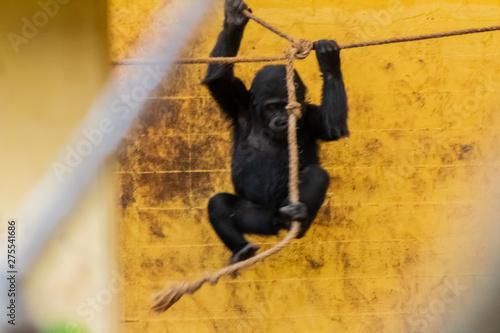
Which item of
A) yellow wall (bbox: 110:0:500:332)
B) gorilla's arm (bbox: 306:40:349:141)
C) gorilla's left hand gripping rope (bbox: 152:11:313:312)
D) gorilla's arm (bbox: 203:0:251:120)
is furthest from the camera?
yellow wall (bbox: 110:0:500:332)

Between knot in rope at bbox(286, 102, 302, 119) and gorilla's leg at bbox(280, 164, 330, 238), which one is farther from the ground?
knot in rope at bbox(286, 102, 302, 119)

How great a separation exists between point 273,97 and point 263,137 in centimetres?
30

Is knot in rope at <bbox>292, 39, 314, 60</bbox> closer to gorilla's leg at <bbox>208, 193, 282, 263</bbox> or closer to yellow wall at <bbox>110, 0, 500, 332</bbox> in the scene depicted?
gorilla's leg at <bbox>208, 193, 282, 263</bbox>

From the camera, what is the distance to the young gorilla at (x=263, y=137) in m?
3.03

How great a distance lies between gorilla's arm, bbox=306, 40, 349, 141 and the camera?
2.89 meters

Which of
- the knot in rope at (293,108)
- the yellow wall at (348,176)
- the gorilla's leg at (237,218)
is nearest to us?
the knot in rope at (293,108)

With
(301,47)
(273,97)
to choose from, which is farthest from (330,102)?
(301,47)

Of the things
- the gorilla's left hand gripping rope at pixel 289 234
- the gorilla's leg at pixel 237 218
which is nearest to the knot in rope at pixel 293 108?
the gorilla's left hand gripping rope at pixel 289 234

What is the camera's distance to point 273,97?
305 centimetres

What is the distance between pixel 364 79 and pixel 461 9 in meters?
0.82

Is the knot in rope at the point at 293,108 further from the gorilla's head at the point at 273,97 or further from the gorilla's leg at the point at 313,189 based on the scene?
the gorilla's leg at the point at 313,189

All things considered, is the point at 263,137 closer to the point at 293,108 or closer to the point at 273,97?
the point at 273,97

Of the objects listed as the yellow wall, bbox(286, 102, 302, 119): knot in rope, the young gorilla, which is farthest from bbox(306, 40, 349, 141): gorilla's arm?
the yellow wall

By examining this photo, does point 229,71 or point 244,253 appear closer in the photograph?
point 244,253
